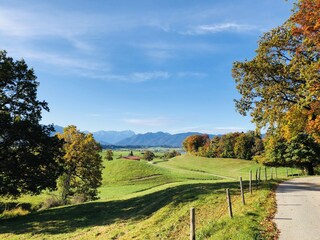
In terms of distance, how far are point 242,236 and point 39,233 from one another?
17.3 meters

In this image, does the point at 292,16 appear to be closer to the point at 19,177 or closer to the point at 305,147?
the point at 19,177

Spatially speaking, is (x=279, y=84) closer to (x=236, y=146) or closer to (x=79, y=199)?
(x=79, y=199)

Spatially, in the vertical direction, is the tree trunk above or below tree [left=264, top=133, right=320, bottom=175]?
below

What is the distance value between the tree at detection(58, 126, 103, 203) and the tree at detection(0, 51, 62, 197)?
35.4 feet

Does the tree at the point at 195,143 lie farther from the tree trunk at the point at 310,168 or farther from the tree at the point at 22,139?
the tree at the point at 22,139

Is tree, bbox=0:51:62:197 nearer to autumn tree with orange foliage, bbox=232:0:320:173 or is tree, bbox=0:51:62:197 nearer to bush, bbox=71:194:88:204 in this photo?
bush, bbox=71:194:88:204

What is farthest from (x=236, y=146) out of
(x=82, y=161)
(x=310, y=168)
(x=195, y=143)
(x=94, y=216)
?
(x=94, y=216)

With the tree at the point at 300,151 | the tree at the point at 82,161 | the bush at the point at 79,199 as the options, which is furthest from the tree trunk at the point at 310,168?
the bush at the point at 79,199

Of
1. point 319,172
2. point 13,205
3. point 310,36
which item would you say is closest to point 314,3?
point 310,36

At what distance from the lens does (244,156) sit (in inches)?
4815

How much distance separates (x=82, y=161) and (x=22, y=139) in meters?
15.1

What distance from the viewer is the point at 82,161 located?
43.9 metres

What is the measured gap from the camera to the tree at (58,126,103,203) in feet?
143

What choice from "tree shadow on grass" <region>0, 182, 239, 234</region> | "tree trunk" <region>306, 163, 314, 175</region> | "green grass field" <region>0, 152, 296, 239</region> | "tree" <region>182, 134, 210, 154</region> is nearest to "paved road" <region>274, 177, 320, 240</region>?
"green grass field" <region>0, 152, 296, 239</region>
